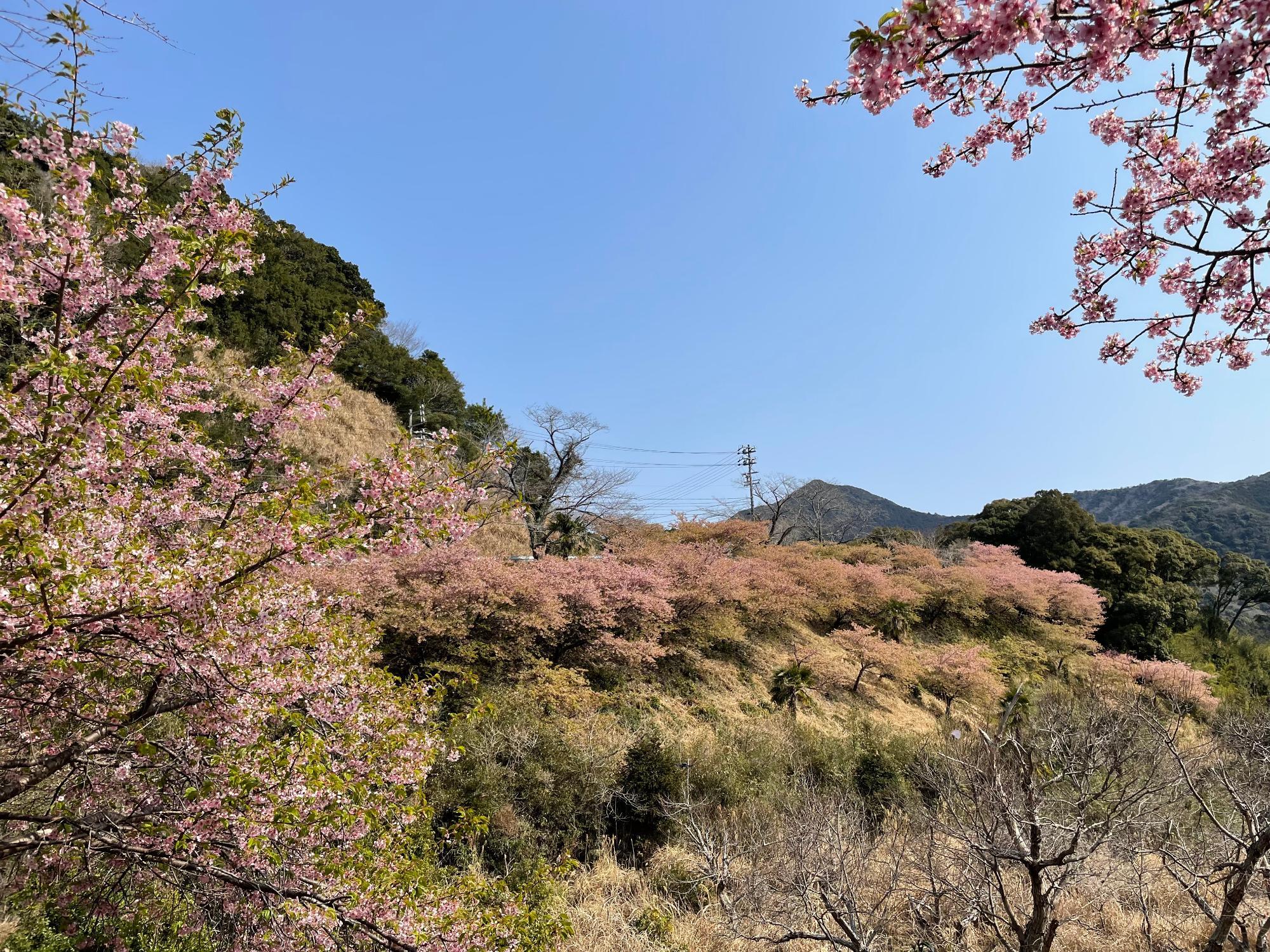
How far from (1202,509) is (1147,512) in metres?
9.29

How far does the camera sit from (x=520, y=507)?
2852 mm

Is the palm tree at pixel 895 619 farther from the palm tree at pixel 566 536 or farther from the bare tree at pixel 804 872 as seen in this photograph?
the bare tree at pixel 804 872

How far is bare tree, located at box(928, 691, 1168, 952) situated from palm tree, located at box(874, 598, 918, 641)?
7.87 metres

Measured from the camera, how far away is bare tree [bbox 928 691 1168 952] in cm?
375

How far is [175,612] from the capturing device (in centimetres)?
192

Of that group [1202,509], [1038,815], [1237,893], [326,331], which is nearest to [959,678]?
[1237,893]

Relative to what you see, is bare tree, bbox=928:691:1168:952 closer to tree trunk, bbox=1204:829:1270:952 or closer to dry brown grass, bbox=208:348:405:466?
tree trunk, bbox=1204:829:1270:952

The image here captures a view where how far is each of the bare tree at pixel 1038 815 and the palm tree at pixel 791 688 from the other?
3199 millimetres

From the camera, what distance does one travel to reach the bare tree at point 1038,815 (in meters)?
3.75

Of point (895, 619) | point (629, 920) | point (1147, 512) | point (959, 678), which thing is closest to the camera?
point (629, 920)

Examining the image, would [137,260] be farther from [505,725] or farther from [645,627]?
[645,627]

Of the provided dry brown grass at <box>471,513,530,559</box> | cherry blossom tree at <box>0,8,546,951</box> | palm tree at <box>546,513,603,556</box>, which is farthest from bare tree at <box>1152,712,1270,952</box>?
dry brown grass at <box>471,513,530,559</box>

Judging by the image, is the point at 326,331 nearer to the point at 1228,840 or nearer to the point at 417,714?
the point at 417,714

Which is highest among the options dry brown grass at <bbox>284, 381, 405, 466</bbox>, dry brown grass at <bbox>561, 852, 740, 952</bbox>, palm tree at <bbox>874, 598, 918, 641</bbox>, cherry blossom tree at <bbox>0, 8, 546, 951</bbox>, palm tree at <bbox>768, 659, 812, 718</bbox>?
dry brown grass at <bbox>284, 381, 405, 466</bbox>
